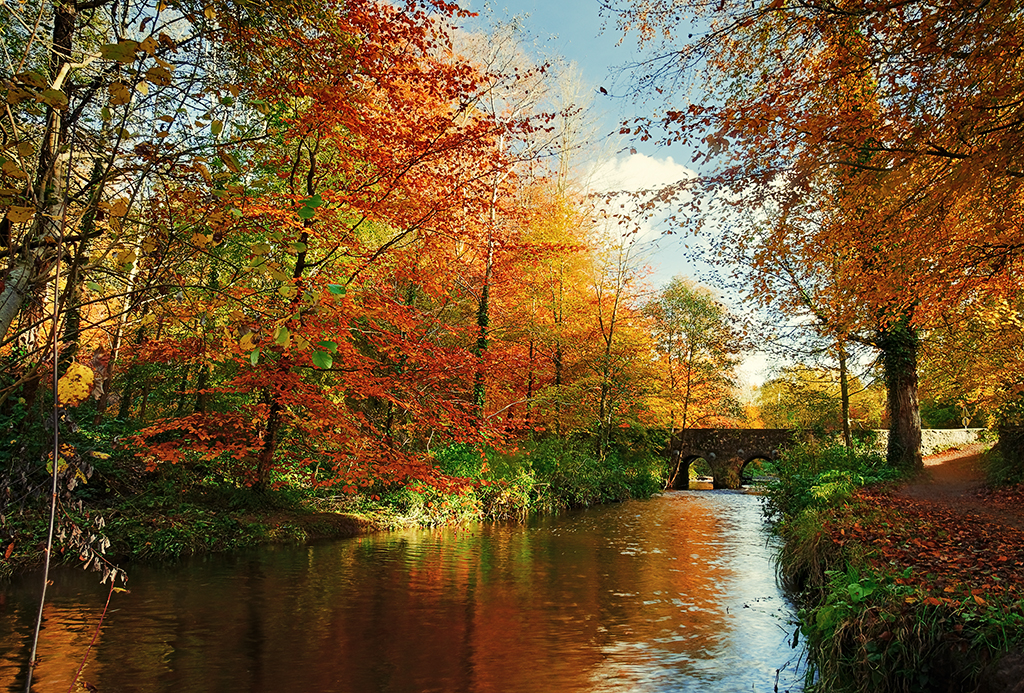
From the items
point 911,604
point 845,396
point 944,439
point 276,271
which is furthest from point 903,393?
point 276,271

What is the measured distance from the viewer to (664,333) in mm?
33062

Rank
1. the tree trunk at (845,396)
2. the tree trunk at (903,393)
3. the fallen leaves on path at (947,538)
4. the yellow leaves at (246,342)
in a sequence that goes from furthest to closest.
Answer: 1. the tree trunk at (845,396)
2. the tree trunk at (903,393)
3. the fallen leaves on path at (947,538)
4. the yellow leaves at (246,342)

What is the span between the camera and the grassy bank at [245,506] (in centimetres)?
841

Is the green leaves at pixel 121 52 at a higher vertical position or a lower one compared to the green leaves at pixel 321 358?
higher

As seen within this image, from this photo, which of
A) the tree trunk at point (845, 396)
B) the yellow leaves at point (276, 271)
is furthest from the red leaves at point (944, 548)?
the tree trunk at point (845, 396)

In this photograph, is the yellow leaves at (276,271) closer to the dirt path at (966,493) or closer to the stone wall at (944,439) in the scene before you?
the dirt path at (966,493)

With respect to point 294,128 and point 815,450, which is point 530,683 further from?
point 815,450

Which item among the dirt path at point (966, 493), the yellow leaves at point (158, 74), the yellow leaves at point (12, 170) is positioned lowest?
the dirt path at point (966, 493)

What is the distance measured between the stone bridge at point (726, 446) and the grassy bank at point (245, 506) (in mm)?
16313

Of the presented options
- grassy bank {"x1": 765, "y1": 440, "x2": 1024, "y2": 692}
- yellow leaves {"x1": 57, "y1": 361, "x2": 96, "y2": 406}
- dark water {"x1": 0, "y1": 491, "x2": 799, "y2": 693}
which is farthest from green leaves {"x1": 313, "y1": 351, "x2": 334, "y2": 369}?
grassy bank {"x1": 765, "y1": 440, "x2": 1024, "y2": 692}

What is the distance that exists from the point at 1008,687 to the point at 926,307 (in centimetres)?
796

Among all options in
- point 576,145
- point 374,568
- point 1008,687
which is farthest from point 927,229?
point 576,145

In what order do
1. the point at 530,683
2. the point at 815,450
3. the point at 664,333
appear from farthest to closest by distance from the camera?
the point at 664,333, the point at 815,450, the point at 530,683

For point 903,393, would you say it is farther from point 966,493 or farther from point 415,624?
point 415,624
